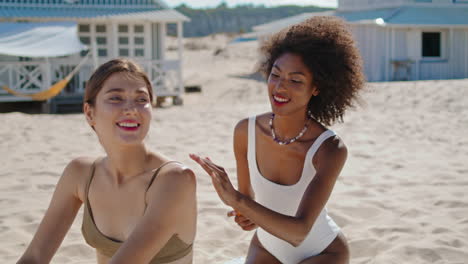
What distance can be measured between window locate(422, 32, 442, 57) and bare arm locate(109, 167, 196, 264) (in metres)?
19.4

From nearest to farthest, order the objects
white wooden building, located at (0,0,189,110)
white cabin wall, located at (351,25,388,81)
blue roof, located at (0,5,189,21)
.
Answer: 1. white wooden building, located at (0,0,189,110)
2. blue roof, located at (0,5,189,21)
3. white cabin wall, located at (351,25,388,81)

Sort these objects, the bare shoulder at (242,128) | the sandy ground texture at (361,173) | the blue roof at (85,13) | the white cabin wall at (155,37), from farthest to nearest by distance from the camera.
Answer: the white cabin wall at (155,37), the blue roof at (85,13), the sandy ground texture at (361,173), the bare shoulder at (242,128)

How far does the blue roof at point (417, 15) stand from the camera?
1920cm

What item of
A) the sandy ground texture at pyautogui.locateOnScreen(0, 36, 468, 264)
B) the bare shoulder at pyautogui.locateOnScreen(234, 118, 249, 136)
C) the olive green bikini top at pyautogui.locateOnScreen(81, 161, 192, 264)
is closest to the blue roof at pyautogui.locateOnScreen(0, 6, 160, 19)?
the sandy ground texture at pyautogui.locateOnScreen(0, 36, 468, 264)

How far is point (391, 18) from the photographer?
19422 mm

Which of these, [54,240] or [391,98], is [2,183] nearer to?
[54,240]

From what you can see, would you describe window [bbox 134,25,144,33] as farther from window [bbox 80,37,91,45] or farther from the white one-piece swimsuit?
the white one-piece swimsuit

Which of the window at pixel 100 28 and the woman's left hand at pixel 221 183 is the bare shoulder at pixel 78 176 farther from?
the window at pixel 100 28

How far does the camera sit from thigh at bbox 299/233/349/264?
255 cm

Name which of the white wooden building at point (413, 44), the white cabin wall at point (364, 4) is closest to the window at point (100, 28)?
the white wooden building at point (413, 44)

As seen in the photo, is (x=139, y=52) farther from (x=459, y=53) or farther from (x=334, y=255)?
(x=334, y=255)

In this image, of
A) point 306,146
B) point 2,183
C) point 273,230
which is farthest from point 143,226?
point 2,183

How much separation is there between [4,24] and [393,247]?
→ 518 inches

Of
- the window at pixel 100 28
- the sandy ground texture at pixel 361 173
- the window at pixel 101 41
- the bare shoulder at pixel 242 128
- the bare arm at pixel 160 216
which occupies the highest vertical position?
the window at pixel 100 28
